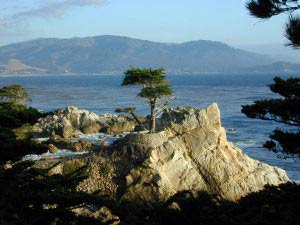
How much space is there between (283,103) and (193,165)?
40.8ft

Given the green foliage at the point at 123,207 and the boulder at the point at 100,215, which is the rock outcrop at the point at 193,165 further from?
the green foliage at the point at 123,207

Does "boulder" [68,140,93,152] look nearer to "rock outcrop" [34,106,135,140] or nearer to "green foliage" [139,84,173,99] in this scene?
"green foliage" [139,84,173,99]

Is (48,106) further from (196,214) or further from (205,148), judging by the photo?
(196,214)

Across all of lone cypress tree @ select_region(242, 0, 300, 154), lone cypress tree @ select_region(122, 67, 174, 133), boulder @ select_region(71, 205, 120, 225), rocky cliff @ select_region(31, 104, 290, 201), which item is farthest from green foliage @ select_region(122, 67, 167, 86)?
lone cypress tree @ select_region(242, 0, 300, 154)

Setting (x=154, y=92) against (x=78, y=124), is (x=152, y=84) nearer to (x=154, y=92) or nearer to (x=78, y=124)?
(x=154, y=92)

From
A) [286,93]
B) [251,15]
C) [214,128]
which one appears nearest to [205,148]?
[214,128]

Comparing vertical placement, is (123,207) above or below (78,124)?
above

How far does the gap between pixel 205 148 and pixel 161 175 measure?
3743 mm

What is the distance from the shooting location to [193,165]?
2464 centimetres

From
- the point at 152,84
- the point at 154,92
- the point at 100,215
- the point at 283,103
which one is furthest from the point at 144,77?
the point at 283,103

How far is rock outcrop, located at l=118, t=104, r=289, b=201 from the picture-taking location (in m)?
22.8

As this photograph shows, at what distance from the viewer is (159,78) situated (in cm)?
3409

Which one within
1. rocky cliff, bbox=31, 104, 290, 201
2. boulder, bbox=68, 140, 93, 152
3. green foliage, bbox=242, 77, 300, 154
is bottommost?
boulder, bbox=68, 140, 93, 152

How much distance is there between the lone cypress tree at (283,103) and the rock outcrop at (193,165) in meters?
10.0
